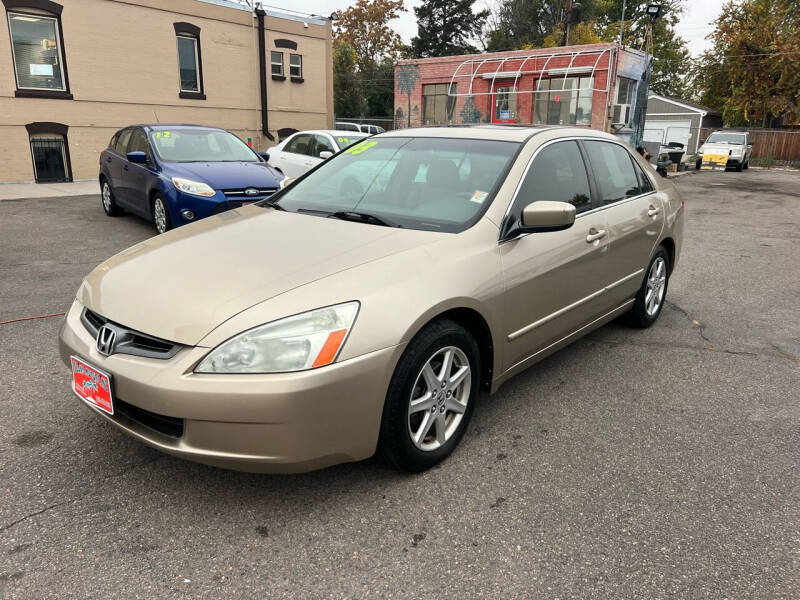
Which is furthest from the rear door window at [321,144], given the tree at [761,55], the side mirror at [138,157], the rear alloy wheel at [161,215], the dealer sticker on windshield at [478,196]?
the tree at [761,55]

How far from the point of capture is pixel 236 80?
1911 cm

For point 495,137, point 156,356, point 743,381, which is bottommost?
point 743,381

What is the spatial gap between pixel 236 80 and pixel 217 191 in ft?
43.4

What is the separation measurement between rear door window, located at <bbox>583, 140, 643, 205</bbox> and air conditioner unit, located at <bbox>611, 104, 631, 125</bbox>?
2054 cm

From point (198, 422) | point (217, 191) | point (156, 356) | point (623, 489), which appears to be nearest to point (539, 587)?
point (623, 489)

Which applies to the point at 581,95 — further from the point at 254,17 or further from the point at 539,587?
the point at 539,587

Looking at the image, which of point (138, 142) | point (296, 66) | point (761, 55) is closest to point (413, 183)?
point (138, 142)

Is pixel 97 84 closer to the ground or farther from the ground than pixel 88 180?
farther from the ground

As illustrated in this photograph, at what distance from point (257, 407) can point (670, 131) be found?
47326mm

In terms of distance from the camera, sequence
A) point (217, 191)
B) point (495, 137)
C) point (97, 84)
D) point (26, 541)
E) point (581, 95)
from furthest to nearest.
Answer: point (581, 95) → point (97, 84) → point (217, 191) → point (495, 137) → point (26, 541)

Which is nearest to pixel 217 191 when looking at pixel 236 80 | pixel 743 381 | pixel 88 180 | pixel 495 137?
pixel 495 137

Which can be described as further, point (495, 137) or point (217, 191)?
point (217, 191)

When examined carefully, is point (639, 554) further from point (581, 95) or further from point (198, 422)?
point (581, 95)

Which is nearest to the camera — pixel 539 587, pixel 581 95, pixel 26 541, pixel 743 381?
pixel 539 587
